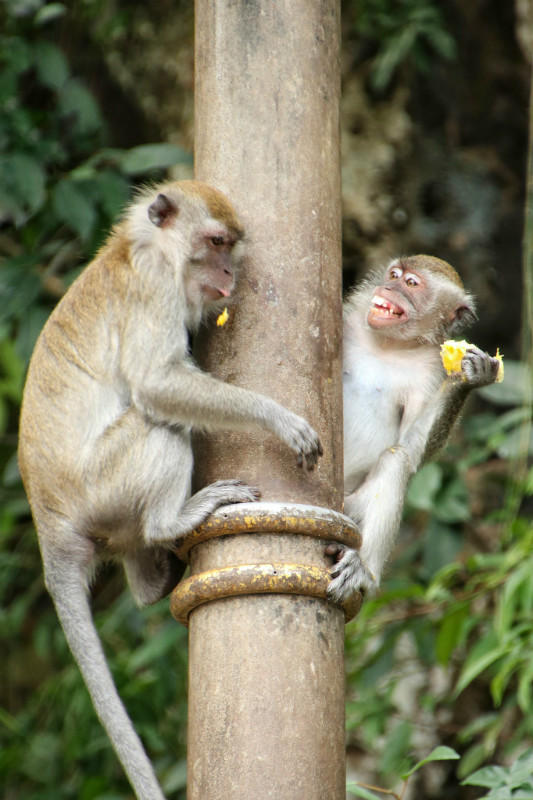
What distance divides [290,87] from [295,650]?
6.14 ft

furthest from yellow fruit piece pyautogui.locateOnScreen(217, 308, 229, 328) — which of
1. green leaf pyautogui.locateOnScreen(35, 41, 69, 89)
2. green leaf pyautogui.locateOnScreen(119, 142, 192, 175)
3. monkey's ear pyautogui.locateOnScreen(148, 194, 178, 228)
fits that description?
green leaf pyautogui.locateOnScreen(35, 41, 69, 89)

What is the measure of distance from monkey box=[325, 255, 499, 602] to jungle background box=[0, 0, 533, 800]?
1.37 feet

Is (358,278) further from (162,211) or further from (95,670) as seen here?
(95,670)

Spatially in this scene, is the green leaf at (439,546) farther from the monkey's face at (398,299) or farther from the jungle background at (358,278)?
the monkey's face at (398,299)

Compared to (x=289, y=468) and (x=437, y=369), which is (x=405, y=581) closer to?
(x=437, y=369)

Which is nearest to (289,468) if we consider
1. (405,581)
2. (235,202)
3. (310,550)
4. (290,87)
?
(310,550)

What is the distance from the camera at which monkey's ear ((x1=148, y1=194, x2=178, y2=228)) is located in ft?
13.2

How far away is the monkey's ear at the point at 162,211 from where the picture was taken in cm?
401

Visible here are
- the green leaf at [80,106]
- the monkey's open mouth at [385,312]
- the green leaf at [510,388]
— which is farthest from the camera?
the green leaf at [80,106]

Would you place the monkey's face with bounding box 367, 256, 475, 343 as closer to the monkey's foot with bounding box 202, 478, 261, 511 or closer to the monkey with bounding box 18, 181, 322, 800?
the monkey with bounding box 18, 181, 322, 800

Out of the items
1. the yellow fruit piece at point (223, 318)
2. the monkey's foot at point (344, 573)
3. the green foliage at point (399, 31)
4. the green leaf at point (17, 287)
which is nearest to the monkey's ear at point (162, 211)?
the yellow fruit piece at point (223, 318)

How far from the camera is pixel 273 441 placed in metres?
3.52

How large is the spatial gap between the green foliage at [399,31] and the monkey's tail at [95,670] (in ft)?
12.6

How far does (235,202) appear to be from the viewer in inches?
A: 148
